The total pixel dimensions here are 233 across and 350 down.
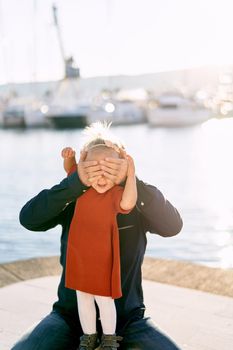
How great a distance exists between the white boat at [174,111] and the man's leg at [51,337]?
5828 centimetres

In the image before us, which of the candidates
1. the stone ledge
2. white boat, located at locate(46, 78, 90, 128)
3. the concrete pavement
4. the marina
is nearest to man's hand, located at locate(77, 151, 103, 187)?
the concrete pavement

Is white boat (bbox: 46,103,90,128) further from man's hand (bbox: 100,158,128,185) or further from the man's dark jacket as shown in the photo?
man's hand (bbox: 100,158,128,185)

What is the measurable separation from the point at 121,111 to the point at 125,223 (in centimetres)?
6219

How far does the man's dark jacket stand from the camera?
8.26 feet

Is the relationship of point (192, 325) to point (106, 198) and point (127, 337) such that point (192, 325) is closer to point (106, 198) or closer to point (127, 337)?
point (127, 337)

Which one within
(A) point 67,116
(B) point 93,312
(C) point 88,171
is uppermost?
(A) point 67,116

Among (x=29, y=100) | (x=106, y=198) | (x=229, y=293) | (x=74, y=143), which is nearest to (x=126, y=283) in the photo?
(x=106, y=198)

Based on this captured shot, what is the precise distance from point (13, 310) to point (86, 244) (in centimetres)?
145

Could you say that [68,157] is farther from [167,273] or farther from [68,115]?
[68,115]

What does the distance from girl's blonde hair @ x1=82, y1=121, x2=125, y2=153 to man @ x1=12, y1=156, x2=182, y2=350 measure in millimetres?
90

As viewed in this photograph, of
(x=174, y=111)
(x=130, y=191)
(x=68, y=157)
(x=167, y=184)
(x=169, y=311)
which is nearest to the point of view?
(x=130, y=191)

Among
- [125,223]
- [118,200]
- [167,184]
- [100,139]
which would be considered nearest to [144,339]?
[125,223]

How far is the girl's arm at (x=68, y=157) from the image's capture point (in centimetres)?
260

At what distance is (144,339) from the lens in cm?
260
